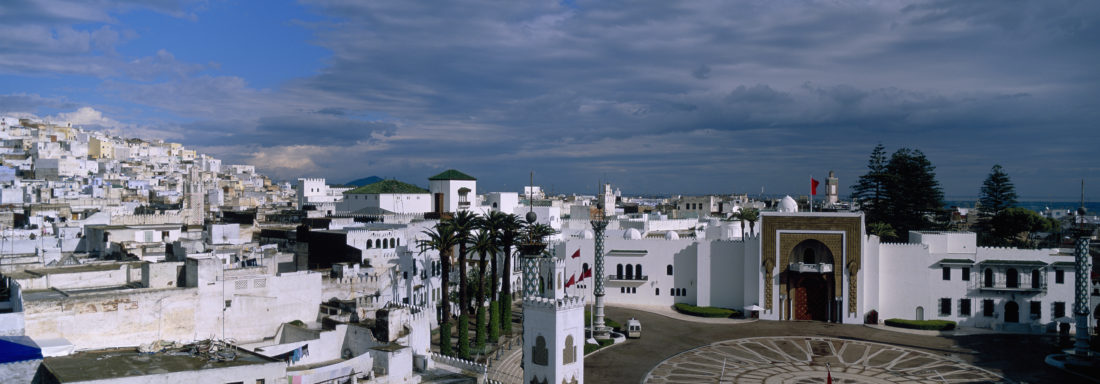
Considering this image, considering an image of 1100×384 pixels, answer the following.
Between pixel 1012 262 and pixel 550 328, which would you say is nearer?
pixel 550 328

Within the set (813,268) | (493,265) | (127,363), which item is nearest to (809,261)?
(813,268)

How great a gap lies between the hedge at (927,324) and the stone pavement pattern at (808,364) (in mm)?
5243

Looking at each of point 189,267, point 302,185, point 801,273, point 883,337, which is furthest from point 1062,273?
point 302,185

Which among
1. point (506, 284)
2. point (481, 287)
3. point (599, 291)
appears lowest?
point (599, 291)

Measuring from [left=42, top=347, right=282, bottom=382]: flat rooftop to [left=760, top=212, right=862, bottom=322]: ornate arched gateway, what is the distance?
103ft

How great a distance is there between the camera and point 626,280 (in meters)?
48.5

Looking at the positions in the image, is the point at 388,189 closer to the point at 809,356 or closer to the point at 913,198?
the point at 809,356

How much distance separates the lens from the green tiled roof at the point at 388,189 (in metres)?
62.8

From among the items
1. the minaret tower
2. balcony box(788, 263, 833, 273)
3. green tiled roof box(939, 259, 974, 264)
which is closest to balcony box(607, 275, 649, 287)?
balcony box(788, 263, 833, 273)

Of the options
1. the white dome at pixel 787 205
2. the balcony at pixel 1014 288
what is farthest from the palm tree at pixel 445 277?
the balcony at pixel 1014 288

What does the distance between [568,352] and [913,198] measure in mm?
51995

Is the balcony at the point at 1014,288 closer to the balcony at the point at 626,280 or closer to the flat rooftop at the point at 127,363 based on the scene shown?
the balcony at the point at 626,280

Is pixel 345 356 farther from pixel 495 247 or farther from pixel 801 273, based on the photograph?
pixel 801 273

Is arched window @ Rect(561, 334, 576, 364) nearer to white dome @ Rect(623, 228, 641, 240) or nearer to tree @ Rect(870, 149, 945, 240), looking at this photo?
white dome @ Rect(623, 228, 641, 240)
